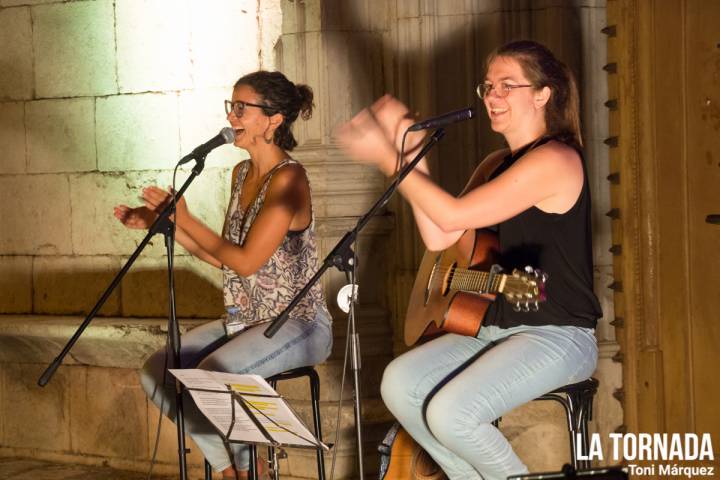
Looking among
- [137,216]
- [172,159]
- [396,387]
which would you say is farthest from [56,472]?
[396,387]

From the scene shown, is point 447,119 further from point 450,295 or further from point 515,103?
point 450,295

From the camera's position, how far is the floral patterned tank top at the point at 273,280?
425 cm

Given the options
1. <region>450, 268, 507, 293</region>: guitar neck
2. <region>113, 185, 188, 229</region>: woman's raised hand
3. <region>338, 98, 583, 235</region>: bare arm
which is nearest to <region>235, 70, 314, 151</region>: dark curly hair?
<region>113, 185, 188, 229</region>: woman's raised hand

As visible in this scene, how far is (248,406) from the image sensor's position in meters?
3.69

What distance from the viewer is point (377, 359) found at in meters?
5.24

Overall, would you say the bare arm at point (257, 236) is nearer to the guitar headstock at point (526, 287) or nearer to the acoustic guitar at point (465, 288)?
the acoustic guitar at point (465, 288)

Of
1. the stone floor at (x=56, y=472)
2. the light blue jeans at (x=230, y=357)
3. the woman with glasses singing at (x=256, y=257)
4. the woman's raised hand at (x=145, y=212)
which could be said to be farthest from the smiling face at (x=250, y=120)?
the stone floor at (x=56, y=472)

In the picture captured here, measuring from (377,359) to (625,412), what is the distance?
1.08 m

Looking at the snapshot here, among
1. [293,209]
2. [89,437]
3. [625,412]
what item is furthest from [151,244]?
[625,412]

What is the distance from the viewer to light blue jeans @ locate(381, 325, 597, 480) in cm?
337

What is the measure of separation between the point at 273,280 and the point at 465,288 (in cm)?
93

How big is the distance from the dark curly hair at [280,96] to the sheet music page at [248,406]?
1.13 meters

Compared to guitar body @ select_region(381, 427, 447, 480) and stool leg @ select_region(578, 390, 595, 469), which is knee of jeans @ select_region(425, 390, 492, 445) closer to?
Result: stool leg @ select_region(578, 390, 595, 469)

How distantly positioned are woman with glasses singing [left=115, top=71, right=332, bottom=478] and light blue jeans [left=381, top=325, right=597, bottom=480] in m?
0.62
